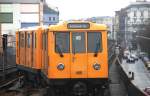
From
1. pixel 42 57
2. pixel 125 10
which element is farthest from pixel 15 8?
pixel 125 10

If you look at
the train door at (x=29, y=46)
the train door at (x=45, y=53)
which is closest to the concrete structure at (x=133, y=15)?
the train door at (x=29, y=46)

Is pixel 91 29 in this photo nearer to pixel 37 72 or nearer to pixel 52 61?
pixel 52 61

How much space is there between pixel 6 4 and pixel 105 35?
63.5 m

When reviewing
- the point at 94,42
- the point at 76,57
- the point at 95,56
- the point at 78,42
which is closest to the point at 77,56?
the point at 76,57

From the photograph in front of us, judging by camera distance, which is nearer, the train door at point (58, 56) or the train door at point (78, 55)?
the train door at point (58, 56)

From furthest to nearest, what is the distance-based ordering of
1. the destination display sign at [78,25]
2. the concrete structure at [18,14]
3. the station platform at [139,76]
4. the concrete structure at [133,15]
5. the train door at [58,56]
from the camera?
the concrete structure at [133,15]
the concrete structure at [18,14]
the station platform at [139,76]
the destination display sign at [78,25]
the train door at [58,56]

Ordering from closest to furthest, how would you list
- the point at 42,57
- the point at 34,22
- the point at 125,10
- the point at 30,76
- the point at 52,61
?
the point at 52,61 → the point at 42,57 → the point at 30,76 → the point at 34,22 → the point at 125,10

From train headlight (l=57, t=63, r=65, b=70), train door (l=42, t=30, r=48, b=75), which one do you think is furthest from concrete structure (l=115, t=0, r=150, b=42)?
train headlight (l=57, t=63, r=65, b=70)

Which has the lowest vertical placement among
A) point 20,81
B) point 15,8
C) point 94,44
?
point 20,81

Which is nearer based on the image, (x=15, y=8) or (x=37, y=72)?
(x=37, y=72)

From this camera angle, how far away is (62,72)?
19391mm

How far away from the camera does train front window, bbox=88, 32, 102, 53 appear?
19547 mm

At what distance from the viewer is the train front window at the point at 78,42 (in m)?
19.5

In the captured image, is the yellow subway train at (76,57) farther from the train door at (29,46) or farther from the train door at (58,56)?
the train door at (29,46)
